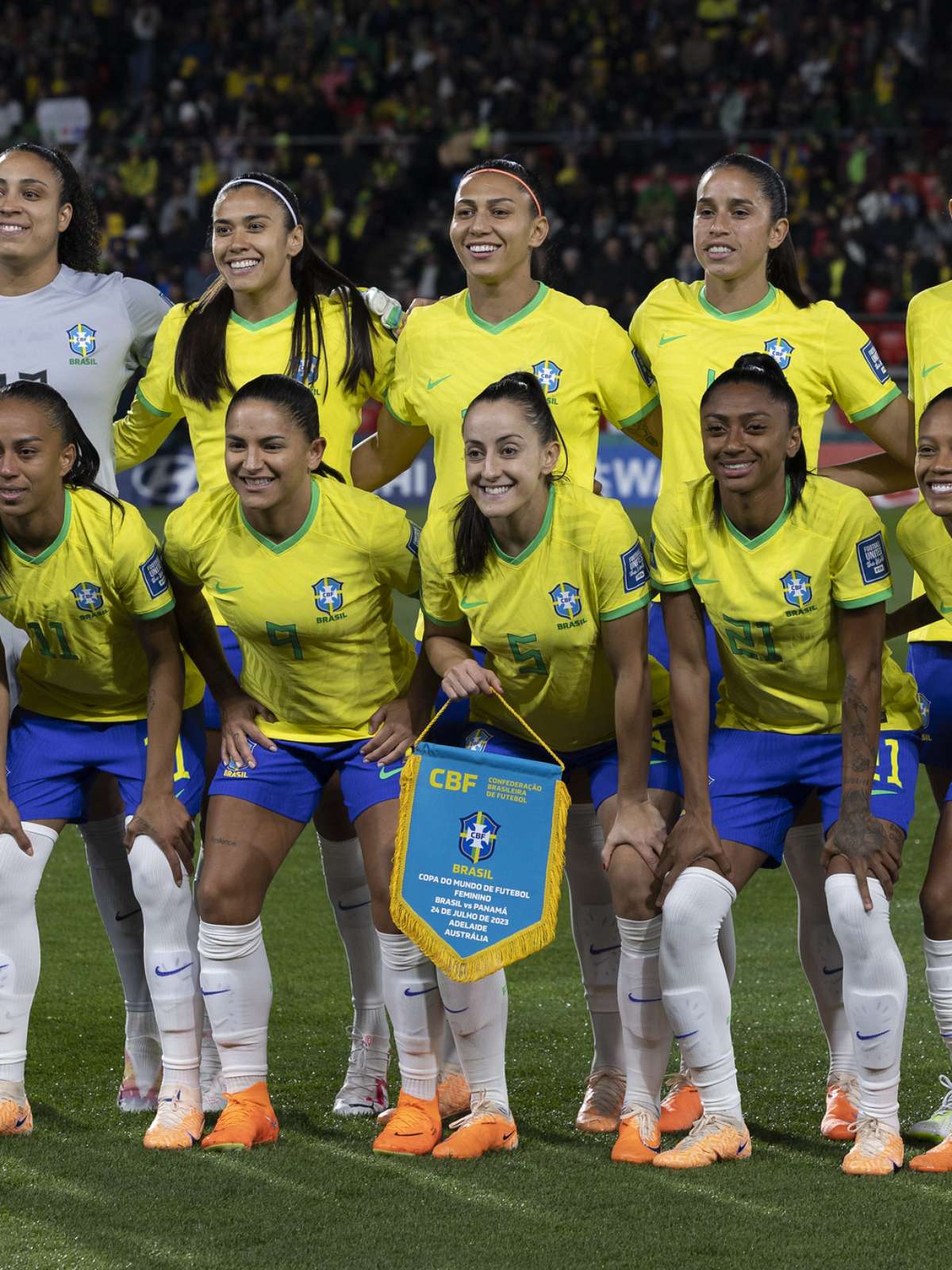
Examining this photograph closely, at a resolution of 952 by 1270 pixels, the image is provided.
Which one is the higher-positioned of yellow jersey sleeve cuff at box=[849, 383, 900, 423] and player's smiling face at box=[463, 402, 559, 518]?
yellow jersey sleeve cuff at box=[849, 383, 900, 423]

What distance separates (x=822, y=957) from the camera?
15.0ft

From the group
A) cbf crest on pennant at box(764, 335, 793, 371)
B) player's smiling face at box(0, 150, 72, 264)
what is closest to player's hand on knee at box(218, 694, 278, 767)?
player's smiling face at box(0, 150, 72, 264)

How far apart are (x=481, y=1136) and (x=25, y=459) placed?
6.36 ft

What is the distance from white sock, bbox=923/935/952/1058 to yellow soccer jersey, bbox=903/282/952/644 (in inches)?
32.6

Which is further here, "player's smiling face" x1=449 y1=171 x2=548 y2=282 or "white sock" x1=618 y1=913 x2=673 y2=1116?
"player's smiling face" x1=449 y1=171 x2=548 y2=282

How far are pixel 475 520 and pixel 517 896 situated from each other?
889 mm

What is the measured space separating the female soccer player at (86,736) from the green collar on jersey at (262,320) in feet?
1.95

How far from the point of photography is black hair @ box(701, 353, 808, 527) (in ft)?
13.4

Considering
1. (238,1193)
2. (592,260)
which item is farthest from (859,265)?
(238,1193)

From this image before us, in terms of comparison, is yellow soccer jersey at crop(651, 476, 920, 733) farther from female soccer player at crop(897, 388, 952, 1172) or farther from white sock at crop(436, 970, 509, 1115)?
white sock at crop(436, 970, 509, 1115)

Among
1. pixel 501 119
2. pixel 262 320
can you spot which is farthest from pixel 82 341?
pixel 501 119

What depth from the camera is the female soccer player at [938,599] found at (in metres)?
4.08

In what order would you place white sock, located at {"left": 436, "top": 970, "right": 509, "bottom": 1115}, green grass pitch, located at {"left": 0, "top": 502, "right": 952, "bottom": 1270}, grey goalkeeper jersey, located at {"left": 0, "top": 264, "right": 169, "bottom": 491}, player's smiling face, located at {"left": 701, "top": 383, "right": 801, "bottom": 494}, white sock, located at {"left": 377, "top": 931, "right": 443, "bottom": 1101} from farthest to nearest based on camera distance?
grey goalkeeper jersey, located at {"left": 0, "top": 264, "right": 169, "bottom": 491} < white sock, located at {"left": 377, "top": 931, "right": 443, "bottom": 1101} < white sock, located at {"left": 436, "top": 970, "right": 509, "bottom": 1115} < player's smiling face, located at {"left": 701, "top": 383, "right": 801, "bottom": 494} < green grass pitch, located at {"left": 0, "top": 502, "right": 952, "bottom": 1270}

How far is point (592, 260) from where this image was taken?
739 inches
